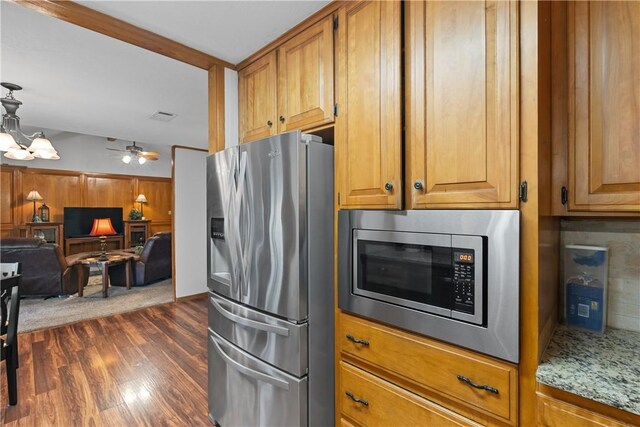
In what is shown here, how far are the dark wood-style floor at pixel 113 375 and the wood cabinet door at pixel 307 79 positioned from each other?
207 cm

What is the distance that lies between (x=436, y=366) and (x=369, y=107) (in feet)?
3.60

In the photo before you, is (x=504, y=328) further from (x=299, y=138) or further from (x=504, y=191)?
(x=299, y=138)

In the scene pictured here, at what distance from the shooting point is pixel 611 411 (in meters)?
0.83

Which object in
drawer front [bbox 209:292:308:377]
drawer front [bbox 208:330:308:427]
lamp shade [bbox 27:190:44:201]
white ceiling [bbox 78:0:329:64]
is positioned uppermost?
white ceiling [bbox 78:0:329:64]

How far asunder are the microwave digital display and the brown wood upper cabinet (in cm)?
89

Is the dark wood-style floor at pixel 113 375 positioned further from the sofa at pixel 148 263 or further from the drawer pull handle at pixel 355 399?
the sofa at pixel 148 263

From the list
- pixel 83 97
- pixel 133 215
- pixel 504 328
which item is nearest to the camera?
pixel 504 328

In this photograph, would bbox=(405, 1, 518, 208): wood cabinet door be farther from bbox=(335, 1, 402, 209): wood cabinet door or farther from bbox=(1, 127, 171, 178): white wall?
bbox=(1, 127, 171, 178): white wall

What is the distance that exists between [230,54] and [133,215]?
7034mm

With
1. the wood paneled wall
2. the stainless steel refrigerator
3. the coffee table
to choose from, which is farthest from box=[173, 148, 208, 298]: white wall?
the wood paneled wall

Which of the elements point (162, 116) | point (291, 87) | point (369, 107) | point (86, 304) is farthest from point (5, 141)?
point (369, 107)

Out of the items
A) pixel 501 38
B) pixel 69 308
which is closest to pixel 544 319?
pixel 501 38

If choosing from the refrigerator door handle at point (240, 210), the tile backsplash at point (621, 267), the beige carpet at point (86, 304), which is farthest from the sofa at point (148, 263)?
the tile backsplash at point (621, 267)

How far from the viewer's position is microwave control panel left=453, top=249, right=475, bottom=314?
104cm
